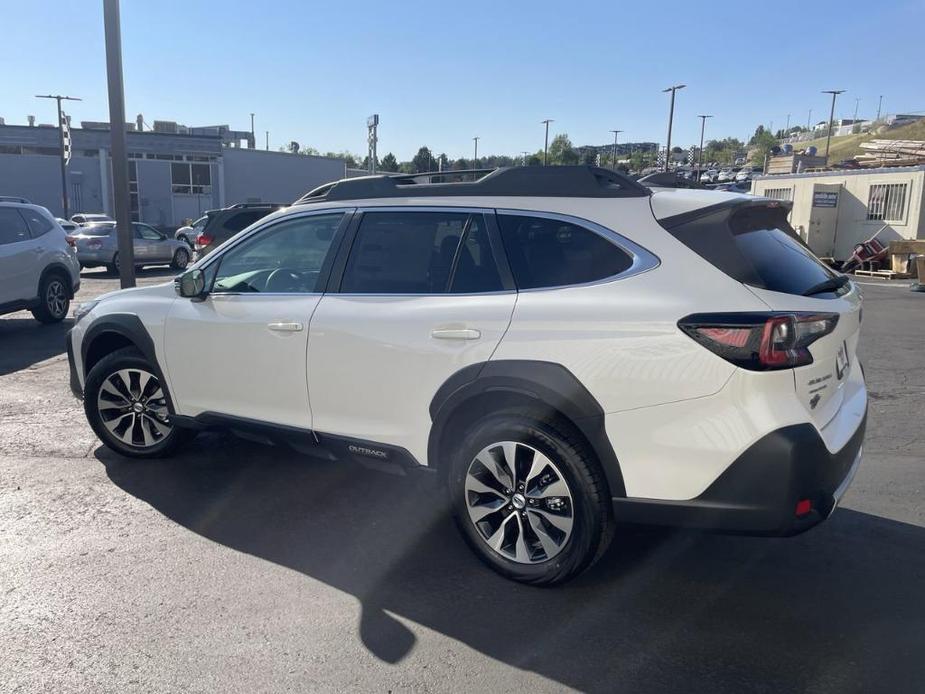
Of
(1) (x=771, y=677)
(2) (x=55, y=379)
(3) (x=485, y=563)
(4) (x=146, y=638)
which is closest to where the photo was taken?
(1) (x=771, y=677)

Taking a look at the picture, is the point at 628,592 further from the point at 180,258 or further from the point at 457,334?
the point at 180,258

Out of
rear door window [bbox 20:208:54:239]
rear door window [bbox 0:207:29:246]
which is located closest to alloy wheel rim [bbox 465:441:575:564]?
rear door window [bbox 0:207:29:246]

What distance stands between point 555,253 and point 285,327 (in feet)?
5.15

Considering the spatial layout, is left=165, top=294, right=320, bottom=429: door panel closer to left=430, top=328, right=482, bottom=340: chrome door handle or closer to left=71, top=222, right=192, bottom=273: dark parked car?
left=430, top=328, right=482, bottom=340: chrome door handle

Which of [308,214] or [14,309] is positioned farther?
[14,309]

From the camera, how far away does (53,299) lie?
1109 centimetres

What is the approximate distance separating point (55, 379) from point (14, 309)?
344 cm

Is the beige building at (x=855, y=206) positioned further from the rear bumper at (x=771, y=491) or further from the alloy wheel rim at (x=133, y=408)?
the rear bumper at (x=771, y=491)

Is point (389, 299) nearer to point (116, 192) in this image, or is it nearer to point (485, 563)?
point (485, 563)

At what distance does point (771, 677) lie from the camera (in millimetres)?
2834

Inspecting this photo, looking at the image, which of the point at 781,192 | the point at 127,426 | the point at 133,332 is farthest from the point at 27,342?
the point at 781,192

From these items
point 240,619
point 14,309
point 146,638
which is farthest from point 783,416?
point 14,309

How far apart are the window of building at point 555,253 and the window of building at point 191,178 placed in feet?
158

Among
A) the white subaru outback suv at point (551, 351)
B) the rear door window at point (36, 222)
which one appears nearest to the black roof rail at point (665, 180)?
the white subaru outback suv at point (551, 351)
